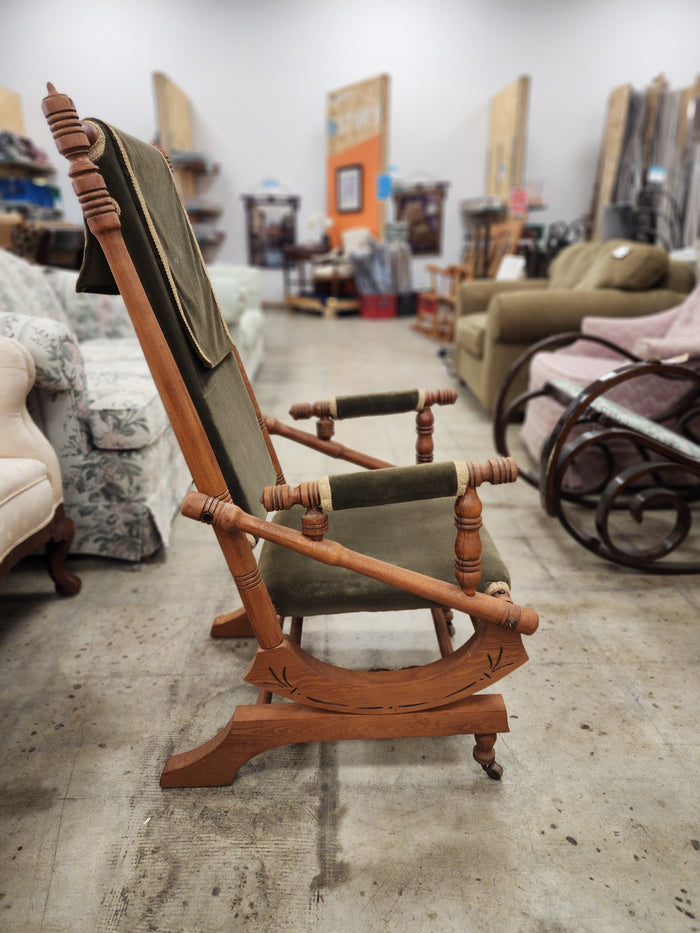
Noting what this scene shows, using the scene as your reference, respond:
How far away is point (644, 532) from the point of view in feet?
6.94

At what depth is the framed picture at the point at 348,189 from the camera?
7309mm

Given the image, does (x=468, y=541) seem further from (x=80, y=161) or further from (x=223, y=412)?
(x=80, y=161)

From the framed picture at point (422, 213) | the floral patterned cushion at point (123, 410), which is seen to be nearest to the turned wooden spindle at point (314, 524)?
the floral patterned cushion at point (123, 410)

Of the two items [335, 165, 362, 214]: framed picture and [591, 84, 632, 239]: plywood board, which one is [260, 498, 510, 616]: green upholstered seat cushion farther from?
[335, 165, 362, 214]: framed picture

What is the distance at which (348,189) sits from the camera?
7.51 m

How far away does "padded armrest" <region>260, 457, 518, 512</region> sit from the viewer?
90 centimetres

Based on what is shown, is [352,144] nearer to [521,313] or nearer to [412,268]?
[412,268]

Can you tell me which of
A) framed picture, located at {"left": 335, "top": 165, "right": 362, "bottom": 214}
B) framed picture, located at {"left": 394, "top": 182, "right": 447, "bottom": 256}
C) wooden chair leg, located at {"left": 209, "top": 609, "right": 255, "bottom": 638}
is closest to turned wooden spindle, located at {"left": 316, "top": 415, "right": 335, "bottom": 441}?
wooden chair leg, located at {"left": 209, "top": 609, "right": 255, "bottom": 638}

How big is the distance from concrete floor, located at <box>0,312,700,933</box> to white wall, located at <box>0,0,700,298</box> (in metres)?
7.43

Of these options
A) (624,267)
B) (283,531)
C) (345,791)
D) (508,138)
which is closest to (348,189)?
(508,138)

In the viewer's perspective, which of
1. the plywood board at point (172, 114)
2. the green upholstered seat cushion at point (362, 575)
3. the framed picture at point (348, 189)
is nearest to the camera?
the green upholstered seat cushion at point (362, 575)

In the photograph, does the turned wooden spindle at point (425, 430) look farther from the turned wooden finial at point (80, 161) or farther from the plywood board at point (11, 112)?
the plywood board at point (11, 112)

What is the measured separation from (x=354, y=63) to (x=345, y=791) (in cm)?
840

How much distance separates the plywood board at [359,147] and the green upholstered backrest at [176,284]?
638cm
